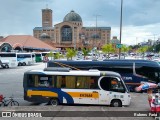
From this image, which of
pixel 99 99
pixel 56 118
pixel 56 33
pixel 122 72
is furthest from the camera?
pixel 56 33

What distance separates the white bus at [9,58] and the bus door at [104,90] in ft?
121

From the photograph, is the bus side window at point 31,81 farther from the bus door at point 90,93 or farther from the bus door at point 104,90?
the bus door at point 104,90

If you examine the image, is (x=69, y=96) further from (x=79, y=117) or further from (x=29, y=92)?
(x=79, y=117)

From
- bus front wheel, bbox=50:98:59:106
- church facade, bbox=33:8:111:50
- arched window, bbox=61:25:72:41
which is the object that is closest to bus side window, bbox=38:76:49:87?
bus front wheel, bbox=50:98:59:106

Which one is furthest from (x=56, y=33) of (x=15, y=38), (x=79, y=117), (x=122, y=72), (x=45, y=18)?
(x=79, y=117)

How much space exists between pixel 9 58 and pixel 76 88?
36.5 m

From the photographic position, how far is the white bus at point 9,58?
48.9 m

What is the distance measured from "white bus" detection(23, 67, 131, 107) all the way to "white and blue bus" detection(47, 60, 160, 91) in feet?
25.5

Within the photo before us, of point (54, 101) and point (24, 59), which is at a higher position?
point (24, 59)

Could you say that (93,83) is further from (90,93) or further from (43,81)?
(43,81)

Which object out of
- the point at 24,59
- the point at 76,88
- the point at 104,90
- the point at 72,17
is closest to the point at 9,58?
the point at 24,59

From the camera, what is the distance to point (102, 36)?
181 m

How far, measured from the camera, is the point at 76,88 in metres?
15.5

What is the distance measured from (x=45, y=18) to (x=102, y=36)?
140ft
